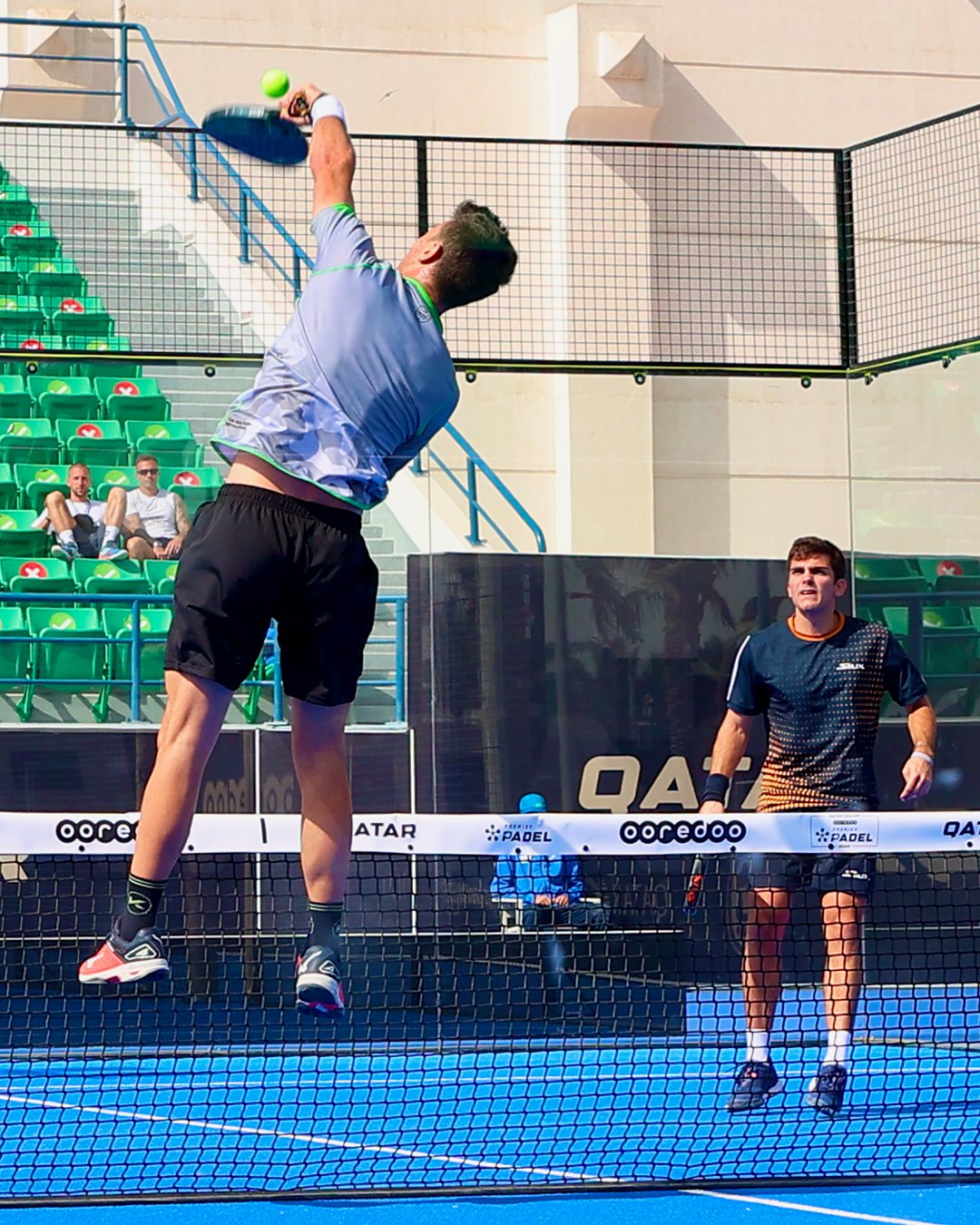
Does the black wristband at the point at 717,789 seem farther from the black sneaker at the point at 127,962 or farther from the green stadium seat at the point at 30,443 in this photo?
the green stadium seat at the point at 30,443

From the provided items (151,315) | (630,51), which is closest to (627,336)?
(151,315)

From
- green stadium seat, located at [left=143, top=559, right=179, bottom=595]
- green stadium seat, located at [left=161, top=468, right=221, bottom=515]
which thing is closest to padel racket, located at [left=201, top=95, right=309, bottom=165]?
green stadium seat, located at [left=161, top=468, right=221, bottom=515]

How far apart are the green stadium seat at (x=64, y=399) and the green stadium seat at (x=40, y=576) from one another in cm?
116

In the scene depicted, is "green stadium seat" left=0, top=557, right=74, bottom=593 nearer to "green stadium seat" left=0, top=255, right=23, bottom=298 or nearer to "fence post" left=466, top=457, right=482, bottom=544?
"green stadium seat" left=0, top=255, right=23, bottom=298

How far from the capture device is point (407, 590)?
828 cm

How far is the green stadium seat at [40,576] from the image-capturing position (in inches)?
434

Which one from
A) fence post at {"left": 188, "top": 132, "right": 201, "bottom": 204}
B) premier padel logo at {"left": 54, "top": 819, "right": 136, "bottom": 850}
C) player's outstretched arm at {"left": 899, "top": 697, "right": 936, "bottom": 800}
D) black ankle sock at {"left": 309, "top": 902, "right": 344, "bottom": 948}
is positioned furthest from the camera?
fence post at {"left": 188, "top": 132, "right": 201, "bottom": 204}

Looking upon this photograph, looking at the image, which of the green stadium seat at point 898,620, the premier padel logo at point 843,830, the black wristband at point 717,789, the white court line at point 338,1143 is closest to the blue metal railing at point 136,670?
the black wristband at point 717,789

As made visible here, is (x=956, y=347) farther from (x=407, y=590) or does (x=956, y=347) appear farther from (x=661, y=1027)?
(x=661, y=1027)

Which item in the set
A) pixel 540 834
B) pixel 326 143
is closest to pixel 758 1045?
pixel 540 834

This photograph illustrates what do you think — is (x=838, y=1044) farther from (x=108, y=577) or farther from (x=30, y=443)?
(x=30, y=443)

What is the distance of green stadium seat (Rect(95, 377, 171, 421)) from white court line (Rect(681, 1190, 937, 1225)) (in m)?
6.17

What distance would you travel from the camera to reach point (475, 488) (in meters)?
8.41

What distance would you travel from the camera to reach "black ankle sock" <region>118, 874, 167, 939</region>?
13.3 feet
